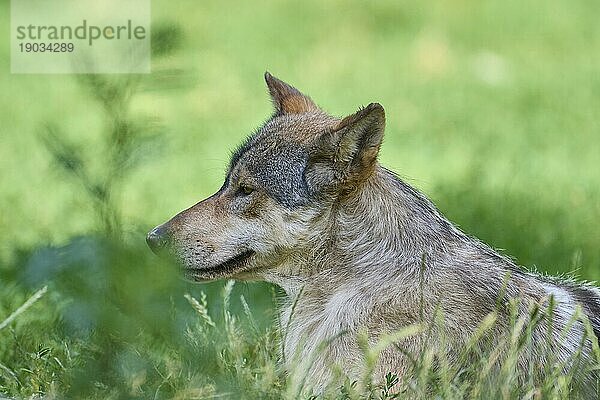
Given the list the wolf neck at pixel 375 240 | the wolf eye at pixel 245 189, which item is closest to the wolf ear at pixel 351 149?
the wolf neck at pixel 375 240

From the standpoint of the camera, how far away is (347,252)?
4848 millimetres

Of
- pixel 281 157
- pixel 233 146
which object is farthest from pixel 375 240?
pixel 233 146

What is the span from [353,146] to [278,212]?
0.43 meters

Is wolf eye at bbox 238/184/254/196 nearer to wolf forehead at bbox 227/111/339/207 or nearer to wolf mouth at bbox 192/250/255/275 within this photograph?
wolf forehead at bbox 227/111/339/207

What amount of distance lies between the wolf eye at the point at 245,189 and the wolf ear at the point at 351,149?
31cm

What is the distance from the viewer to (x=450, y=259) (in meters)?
4.72

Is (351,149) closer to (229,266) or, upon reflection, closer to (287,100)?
(229,266)

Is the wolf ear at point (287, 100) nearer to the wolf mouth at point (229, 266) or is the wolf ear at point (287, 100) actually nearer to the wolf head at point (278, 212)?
the wolf head at point (278, 212)

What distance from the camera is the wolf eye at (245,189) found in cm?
498

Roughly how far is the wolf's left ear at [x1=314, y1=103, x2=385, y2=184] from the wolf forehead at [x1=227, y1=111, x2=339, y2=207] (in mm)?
105

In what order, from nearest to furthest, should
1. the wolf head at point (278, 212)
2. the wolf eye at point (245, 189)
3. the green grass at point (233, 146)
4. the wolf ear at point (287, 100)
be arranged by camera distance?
the green grass at point (233, 146)
the wolf head at point (278, 212)
the wolf eye at point (245, 189)
the wolf ear at point (287, 100)

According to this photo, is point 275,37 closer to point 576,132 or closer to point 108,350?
point 576,132

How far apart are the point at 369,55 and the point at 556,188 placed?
18.0ft

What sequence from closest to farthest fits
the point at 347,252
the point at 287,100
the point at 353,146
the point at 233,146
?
the point at 353,146
the point at 347,252
the point at 287,100
the point at 233,146
